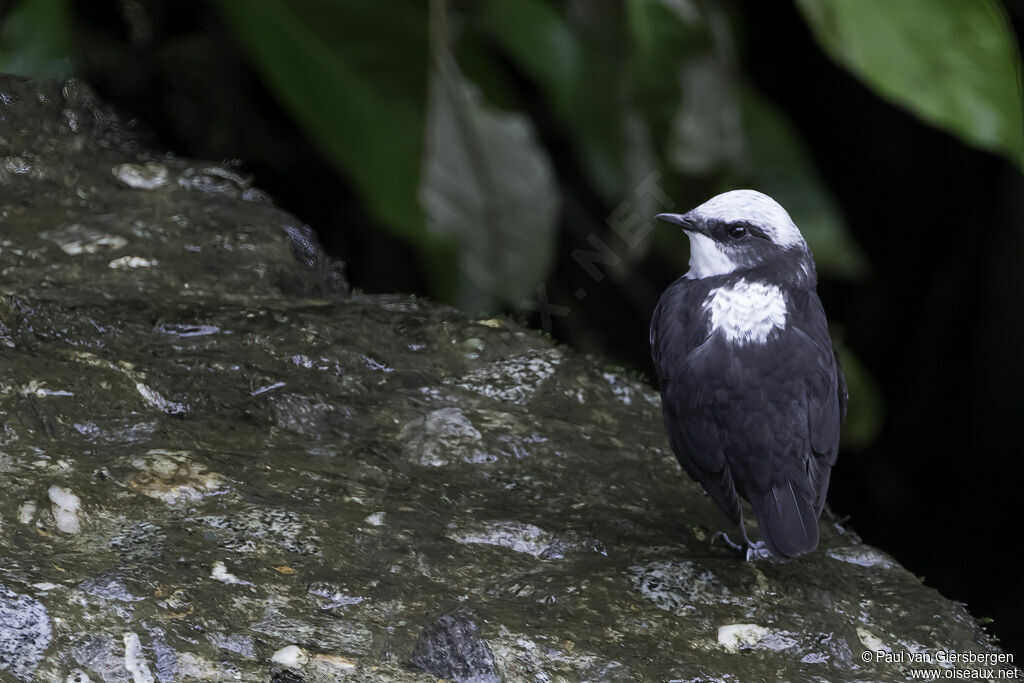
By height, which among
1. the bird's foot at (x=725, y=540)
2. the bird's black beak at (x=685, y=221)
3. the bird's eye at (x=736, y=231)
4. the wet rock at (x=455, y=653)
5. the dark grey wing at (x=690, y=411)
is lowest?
the wet rock at (x=455, y=653)

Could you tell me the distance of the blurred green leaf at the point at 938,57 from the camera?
10.4 ft

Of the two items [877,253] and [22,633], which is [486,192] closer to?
[22,633]

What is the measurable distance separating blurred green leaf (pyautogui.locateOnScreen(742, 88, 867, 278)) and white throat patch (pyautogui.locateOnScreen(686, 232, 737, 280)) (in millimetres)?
881

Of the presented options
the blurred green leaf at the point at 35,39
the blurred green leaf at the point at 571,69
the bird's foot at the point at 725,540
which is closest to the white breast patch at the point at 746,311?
the bird's foot at the point at 725,540

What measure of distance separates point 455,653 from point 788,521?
0.85m

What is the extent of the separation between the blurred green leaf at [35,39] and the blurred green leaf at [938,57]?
2.12m

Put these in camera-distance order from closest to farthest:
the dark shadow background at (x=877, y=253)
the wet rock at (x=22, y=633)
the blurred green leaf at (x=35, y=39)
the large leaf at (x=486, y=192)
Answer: the wet rock at (x=22, y=633) < the large leaf at (x=486, y=192) < the blurred green leaf at (x=35, y=39) < the dark shadow background at (x=877, y=253)

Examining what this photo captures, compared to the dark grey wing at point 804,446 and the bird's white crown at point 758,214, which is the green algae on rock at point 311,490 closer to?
the dark grey wing at point 804,446

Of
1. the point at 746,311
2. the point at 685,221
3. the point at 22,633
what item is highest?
the point at 685,221

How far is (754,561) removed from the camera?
2.71 m

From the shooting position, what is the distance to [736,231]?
9.82 feet

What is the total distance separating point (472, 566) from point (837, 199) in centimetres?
349

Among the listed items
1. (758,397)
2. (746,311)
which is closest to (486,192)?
(746,311)

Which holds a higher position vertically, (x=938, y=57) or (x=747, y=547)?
(x=938, y=57)
